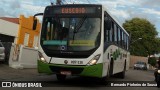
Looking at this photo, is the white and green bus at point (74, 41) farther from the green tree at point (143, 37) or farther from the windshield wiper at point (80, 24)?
the green tree at point (143, 37)

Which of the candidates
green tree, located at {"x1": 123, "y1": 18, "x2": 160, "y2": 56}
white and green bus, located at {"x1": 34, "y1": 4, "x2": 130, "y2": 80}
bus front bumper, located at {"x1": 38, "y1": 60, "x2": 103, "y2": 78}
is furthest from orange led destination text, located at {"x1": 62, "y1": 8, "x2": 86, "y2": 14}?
green tree, located at {"x1": 123, "y1": 18, "x2": 160, "y2": 56}

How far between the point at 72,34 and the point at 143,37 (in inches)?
2978

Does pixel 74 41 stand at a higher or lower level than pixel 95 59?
higher

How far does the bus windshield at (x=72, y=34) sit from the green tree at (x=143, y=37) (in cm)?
7270

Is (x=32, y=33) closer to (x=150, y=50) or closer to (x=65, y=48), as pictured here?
(x=65, y=48)

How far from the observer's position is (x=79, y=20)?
1442 cm

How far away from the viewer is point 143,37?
88188mm

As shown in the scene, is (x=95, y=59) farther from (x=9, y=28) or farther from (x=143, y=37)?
(x=143, y=37)

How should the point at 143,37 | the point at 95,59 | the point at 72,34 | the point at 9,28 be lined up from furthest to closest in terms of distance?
the point at 143,37
the point at 9,28
the point at 72,34
the point at 95,59

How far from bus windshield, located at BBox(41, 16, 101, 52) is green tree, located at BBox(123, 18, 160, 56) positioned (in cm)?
7270

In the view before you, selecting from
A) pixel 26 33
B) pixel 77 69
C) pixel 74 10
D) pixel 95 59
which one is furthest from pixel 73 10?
pixel 26 33

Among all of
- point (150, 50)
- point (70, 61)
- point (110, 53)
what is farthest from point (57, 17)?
point (150, 50)

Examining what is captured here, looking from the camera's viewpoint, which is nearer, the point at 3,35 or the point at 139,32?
the point at 3,35

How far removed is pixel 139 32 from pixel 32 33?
4980 cm
